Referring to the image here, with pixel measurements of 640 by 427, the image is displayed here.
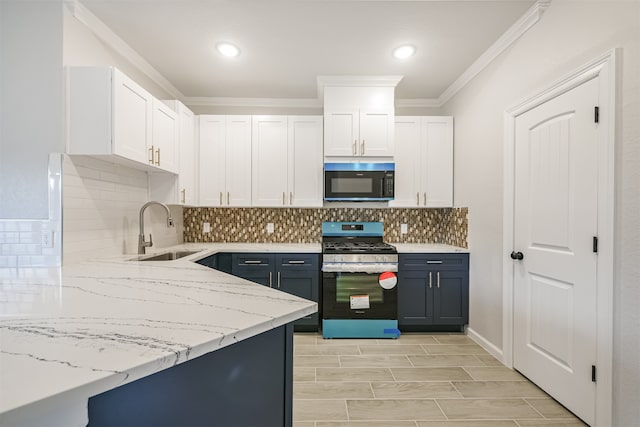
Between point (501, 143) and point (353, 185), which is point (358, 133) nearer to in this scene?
point (353, 185)

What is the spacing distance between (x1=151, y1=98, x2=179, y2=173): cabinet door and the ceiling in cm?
47

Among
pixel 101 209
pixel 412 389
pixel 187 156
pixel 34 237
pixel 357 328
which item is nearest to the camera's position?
pixel 34 237

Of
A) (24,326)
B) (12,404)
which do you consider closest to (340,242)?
(24,326)

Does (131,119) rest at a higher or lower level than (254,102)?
lower

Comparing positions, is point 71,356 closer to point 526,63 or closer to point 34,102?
point 34,102

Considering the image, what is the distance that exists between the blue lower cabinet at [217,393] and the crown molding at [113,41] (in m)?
2.40

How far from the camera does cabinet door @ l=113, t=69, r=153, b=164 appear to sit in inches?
81.9

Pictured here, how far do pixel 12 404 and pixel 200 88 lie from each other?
3504 millimetres

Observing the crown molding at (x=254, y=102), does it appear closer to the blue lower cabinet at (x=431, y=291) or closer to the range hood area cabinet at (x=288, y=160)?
the range hood area cabinet at (x=288, y=160)

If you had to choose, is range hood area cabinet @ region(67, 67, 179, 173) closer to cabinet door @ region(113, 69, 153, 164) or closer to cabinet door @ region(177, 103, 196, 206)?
cabinet door @ region(113, 69, 153, 164)

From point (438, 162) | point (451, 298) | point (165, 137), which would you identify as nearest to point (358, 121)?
point (438, 162)

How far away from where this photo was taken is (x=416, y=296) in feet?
10.5

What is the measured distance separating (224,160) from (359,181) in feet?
4.88

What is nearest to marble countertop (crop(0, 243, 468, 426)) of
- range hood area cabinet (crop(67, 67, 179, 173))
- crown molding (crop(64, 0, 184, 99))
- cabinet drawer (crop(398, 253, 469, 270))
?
range hood area cabinet (crop(67, 67, 179, 173))
